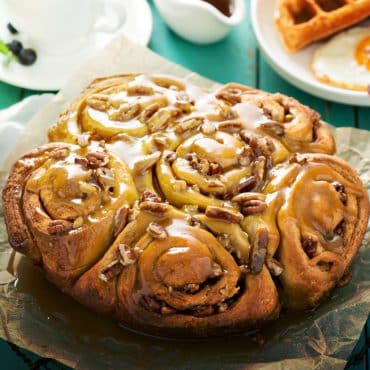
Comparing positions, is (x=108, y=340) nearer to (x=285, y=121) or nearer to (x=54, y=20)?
Answer: (x=285, y=121)

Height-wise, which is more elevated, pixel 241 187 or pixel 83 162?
pixel 83 162

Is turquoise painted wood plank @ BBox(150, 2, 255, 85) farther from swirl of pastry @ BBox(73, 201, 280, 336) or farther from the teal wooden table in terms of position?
swirl of pastry @ BBox(73, 201, 280, 336)

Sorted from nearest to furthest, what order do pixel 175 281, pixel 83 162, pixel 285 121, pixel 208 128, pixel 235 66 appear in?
pixel 175 281, pixel 83 162, pixel 208 128, pixel 285 121, pixel 235 66

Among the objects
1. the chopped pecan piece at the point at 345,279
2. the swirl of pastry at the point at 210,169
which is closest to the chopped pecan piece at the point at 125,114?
the swirl of pastry at the point at 210,169

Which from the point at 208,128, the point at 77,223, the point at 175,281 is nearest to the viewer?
the point at 175,281

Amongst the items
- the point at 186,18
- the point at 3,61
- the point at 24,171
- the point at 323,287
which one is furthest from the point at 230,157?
the point at 3,61

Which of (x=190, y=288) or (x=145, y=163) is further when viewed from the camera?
(x=145, y=163)

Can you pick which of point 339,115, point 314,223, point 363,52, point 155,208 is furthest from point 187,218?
point 363,52

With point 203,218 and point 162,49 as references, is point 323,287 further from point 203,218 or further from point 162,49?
point 162,49
